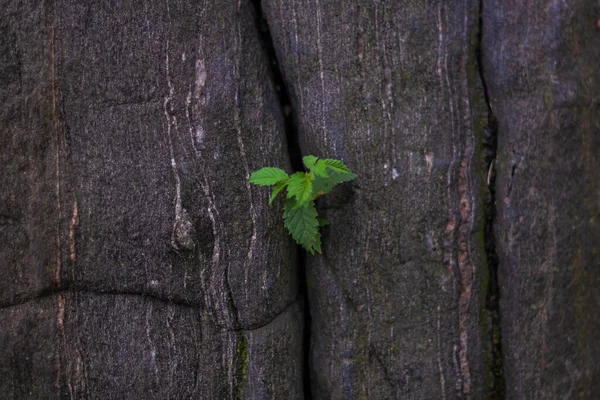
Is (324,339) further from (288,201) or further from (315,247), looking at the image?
(288,201)

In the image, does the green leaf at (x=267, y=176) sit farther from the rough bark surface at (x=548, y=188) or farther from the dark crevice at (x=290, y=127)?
the rough bark surface at (x=548, y=188)

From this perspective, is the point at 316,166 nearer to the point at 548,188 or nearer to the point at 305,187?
the point at 305,187

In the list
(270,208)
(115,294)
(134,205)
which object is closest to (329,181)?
(270,208)

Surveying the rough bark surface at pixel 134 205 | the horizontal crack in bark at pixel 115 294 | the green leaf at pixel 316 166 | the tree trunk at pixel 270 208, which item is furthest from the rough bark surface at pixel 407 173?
the horizontal crack in bark at pixel 115 294

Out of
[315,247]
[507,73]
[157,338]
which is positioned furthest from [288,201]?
[507,73]

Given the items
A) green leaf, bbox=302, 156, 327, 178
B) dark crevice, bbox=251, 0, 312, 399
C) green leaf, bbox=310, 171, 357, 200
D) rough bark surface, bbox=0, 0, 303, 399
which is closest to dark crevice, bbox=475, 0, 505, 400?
green leaf, bbox=310, 171, 357, 200

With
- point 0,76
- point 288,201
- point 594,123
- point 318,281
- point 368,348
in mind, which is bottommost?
point 368,348
